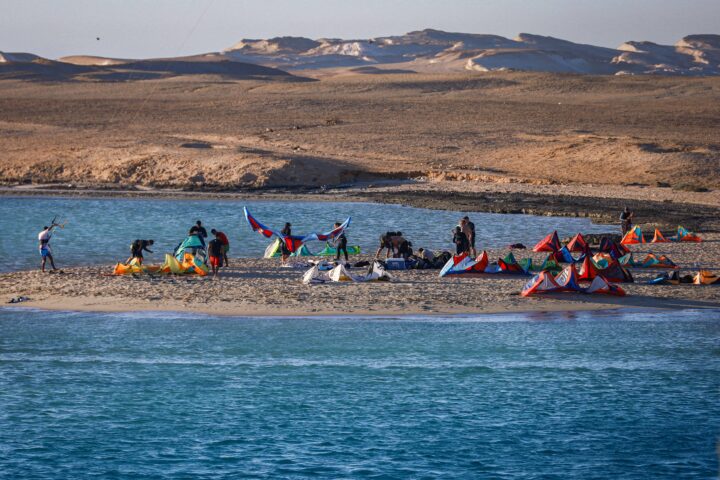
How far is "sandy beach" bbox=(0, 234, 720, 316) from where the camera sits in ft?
68.9

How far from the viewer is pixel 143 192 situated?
47.7m

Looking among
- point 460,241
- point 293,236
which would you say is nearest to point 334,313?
point 460,241

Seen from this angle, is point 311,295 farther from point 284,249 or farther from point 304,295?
point 284,249

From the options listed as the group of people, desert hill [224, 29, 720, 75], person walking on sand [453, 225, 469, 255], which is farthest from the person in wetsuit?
desert hill [224, 29, 720, 75]

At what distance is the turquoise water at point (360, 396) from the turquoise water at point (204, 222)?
33.0 ft

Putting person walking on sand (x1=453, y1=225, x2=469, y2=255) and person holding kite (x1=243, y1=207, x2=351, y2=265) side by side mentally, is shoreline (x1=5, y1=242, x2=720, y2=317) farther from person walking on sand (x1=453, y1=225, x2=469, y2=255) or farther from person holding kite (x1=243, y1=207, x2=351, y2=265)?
person holding kite (x1=243, y1=207, x2=351, y2=265)

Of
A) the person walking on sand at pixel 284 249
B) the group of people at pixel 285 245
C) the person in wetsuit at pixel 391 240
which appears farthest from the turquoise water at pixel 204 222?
the person in wetsuit at pixel 391 240

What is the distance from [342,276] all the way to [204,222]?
52.1 feet

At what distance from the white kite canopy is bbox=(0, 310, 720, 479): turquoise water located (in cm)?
311

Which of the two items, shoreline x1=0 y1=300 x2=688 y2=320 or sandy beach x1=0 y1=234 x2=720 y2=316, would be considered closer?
shoreline x1=0 y1=300 x2=688 y2=320

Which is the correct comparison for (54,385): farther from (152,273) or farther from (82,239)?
(82,239)

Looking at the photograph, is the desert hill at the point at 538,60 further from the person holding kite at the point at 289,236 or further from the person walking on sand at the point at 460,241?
the person walking on sand at the point at 460,241

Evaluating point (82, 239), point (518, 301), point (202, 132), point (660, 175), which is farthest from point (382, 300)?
point (202, 132)

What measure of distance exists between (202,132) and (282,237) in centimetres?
4088
